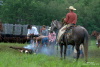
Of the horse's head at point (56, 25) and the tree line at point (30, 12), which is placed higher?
the tree line at point (30, 12)

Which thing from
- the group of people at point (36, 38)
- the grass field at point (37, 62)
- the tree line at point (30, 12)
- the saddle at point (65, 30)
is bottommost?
the grass field at point (37, 62)

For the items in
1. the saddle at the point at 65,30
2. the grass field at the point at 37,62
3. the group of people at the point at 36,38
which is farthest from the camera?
the group of people at the point at 36,38

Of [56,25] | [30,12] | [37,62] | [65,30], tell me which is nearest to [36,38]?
[56,25]

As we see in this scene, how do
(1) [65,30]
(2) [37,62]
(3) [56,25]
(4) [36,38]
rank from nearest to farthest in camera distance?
(2) [37,62] < (1) [65,30] < (3) [56,25] < (4) [36,38]

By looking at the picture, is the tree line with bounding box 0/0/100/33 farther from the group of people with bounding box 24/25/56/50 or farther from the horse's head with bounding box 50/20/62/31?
the horse's head with bounding box 50/20/62/31

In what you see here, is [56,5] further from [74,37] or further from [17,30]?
[74,37]

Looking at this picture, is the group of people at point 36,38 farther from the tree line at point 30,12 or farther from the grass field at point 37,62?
the tree line at point 30,12

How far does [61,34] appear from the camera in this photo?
12.4m

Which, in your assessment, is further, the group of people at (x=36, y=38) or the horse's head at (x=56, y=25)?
the group of people at (x=36, y=38)

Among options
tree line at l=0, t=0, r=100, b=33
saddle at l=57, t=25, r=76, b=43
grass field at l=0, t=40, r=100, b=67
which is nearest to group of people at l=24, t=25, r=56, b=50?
saddle at l=57, t=25, r=76, b=43

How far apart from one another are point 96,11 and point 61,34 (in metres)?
37.7

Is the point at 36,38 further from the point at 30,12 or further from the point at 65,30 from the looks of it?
the point at 30,12

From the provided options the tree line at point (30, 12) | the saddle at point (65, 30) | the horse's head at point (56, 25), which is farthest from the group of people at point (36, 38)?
the tree line at point (30, 12)

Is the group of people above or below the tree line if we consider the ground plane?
below
